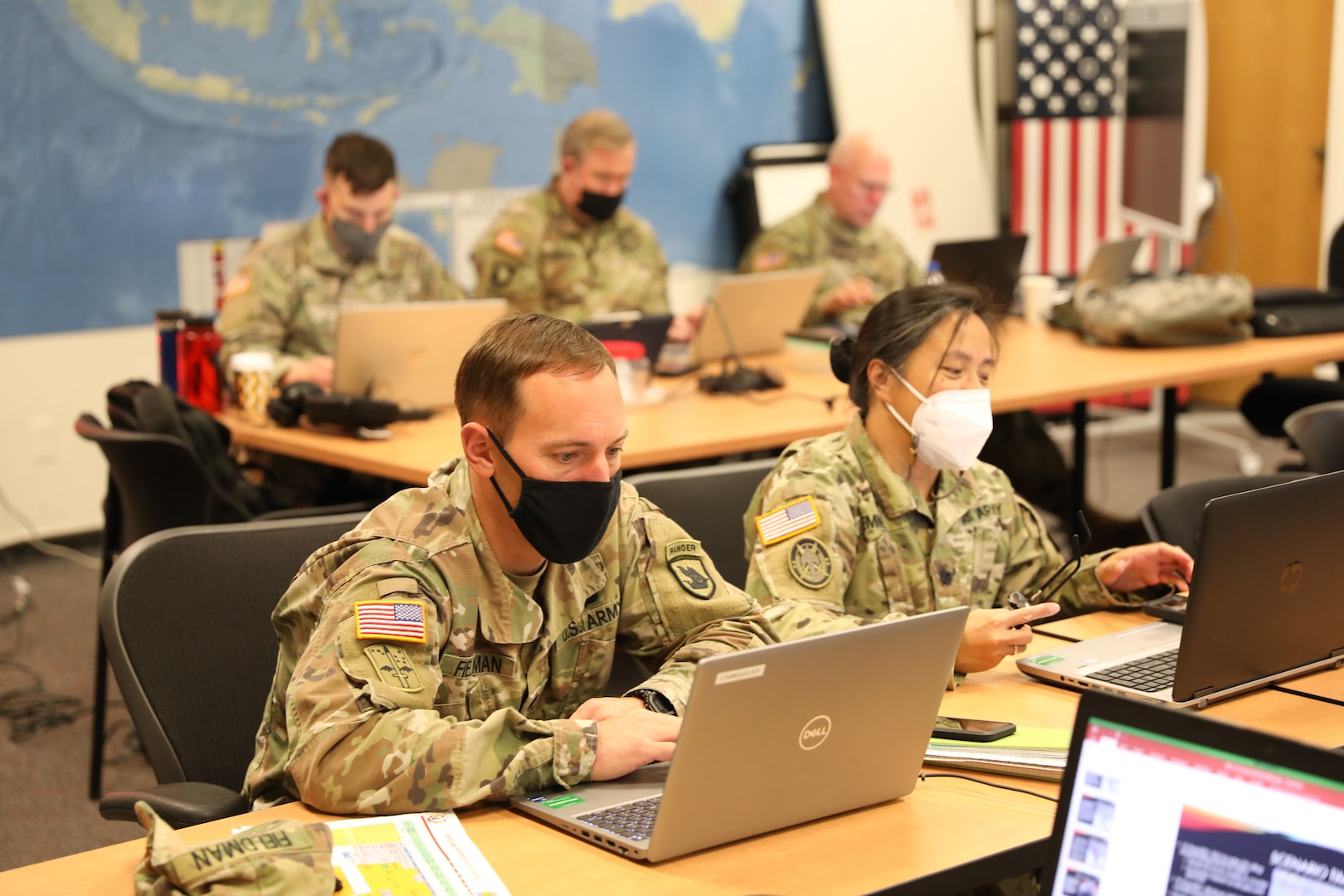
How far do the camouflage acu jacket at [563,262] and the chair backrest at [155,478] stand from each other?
186 centimetres

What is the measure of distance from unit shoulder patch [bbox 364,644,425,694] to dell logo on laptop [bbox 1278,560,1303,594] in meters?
1.10

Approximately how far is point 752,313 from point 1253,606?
106 inches

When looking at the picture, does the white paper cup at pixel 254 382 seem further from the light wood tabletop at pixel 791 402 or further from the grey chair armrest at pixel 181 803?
the grey chair armrest at pixel 181 803

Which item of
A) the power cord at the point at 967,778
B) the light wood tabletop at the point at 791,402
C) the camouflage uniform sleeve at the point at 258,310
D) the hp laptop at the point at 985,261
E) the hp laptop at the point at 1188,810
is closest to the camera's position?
the hp laptop at the point at 1188,810

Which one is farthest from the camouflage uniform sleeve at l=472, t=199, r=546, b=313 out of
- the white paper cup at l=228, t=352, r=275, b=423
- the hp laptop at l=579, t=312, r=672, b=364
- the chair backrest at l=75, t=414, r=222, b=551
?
the chair backrest at l=75, t=414, r=222, b=551

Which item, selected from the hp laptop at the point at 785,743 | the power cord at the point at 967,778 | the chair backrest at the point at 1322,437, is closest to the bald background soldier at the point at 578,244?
the chair backrest at the point at 1322,437

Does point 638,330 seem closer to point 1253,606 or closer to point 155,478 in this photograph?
point 155,478

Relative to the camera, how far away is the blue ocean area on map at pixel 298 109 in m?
4.94

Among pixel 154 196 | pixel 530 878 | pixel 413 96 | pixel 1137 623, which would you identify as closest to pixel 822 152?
pixel 413 96

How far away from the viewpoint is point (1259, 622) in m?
1.82

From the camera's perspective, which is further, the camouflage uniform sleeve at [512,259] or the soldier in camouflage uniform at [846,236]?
the soldier in camouflage uniform at [846,236]

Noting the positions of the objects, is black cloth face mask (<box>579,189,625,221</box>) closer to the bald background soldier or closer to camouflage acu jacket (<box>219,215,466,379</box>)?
the bald background soldier

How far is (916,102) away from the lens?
706cm

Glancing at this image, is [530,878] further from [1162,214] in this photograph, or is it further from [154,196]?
[1162,214]
